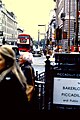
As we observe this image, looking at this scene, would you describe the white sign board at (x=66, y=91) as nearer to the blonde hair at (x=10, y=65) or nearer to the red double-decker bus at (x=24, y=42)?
the blonde hair at (x=10, y=65)

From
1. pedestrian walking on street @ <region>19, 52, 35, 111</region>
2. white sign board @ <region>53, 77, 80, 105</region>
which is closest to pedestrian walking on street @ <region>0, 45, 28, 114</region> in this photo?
white sign board @ <region>53, 77, 80, 105</region>

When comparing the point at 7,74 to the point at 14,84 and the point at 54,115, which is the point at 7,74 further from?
the point at 54,115

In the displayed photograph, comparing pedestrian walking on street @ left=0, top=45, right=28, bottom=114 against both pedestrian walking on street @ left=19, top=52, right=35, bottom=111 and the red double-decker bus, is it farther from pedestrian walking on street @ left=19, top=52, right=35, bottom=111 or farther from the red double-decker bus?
the red double-decker bus

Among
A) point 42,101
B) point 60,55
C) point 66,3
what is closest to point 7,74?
point 60,55

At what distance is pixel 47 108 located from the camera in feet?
28.6

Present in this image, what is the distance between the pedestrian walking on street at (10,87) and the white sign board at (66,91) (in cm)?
384

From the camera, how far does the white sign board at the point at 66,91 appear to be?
8383 millimetres

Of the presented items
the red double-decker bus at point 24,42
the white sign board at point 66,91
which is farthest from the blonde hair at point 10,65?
the red double-decker bus at point 24,42

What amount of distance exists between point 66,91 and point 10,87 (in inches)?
162

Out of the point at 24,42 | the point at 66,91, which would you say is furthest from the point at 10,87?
the point at 24,42

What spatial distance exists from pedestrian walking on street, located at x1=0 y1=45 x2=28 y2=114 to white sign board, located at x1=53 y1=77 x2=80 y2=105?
12.6 feet

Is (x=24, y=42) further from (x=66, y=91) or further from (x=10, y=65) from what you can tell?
(x=10, y=65)

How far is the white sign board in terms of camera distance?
8.38 metres

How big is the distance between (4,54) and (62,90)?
13.0 feet
